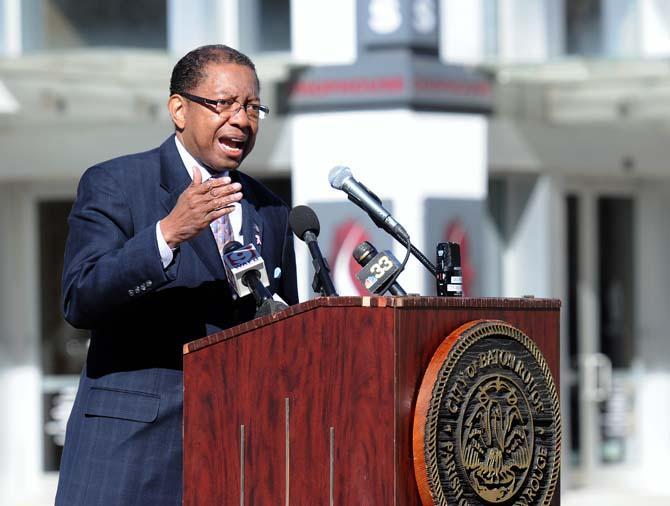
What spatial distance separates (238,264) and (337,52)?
7237 mm

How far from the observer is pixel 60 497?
132 inches

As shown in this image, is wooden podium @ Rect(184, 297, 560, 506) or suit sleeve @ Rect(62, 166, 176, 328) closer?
wooden podium @ Rect(184, 297, 560, 506)

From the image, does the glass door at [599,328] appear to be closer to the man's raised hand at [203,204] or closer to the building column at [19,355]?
the building column at [19,355]

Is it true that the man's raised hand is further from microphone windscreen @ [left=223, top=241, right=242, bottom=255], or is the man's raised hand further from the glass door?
the glass door

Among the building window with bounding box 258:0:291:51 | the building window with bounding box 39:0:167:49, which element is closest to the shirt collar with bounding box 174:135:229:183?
the building window with bounding box 258:0:291:51

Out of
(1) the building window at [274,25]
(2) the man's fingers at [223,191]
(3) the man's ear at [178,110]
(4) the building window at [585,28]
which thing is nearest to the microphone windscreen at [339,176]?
(3) the man's ear at [178,110]

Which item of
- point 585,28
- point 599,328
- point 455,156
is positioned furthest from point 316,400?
point 599,328

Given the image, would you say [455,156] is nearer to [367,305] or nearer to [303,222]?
[303,222]

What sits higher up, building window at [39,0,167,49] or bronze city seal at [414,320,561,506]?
building window at [39,0,167,49]

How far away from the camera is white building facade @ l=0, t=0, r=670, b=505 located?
406 inches

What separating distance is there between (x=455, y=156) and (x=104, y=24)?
259 cm

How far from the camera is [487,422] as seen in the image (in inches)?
121

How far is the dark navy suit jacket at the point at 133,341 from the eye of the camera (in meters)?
3.27

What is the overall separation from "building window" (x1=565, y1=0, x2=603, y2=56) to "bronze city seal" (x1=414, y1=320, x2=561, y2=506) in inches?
331
